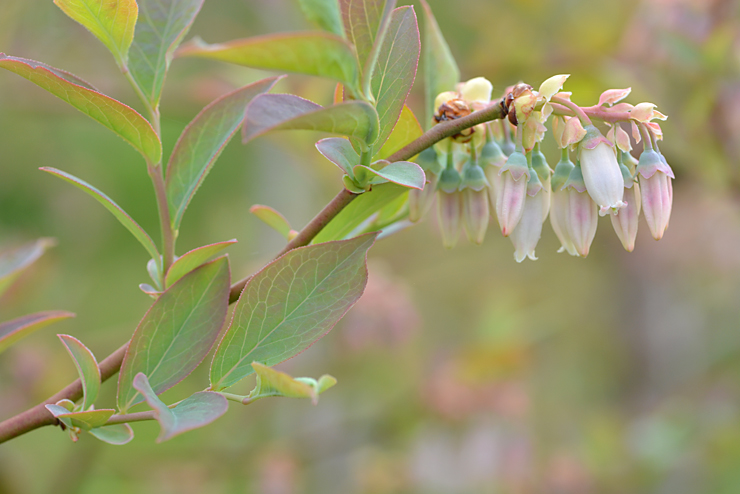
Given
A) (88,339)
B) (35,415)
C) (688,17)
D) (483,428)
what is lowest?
(88,339)

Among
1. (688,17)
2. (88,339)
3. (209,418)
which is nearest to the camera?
(209,418)

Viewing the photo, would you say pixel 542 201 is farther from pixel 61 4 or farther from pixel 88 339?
pixel 88 339

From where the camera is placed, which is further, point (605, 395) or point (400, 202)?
point (605, 395)

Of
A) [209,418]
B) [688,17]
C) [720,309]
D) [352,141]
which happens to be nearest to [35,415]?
[209,418]

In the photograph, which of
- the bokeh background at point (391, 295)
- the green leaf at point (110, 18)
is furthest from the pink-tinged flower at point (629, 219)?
the bokeh background at point (391, 295)

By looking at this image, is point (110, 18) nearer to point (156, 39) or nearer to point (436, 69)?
point (156, 39)
